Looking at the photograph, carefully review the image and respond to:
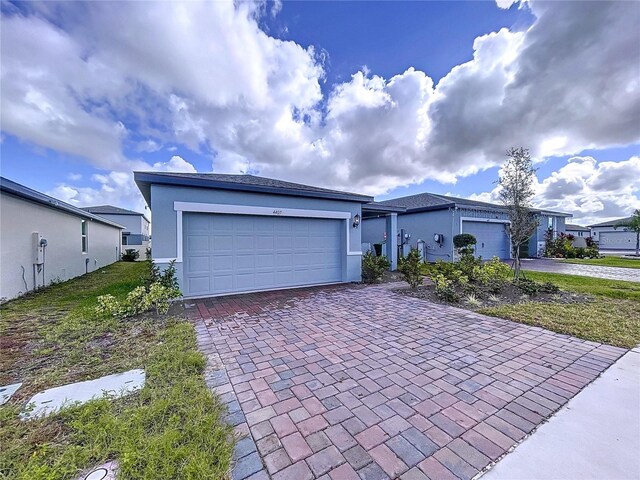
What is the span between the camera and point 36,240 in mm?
7520

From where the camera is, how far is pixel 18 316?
17.0 ft

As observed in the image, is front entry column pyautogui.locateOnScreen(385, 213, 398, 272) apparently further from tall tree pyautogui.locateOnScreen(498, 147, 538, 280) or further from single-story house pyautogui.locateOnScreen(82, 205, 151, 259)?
single-story house pyautogui.locateOnScreen(82, 205, 151, 259)

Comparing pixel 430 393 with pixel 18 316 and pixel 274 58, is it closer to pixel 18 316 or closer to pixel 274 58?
pixel 18 316

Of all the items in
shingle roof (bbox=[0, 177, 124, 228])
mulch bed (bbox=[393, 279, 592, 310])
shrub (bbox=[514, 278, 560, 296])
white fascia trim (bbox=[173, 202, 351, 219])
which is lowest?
mulch bed (bbox=[393, 279, 592, 310])

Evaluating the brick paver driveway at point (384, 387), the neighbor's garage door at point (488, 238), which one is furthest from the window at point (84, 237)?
the neighbor's garage door at point (488, 238)

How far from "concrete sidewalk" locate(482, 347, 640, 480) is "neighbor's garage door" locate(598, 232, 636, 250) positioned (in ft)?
145

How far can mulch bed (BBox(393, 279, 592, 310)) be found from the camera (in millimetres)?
6049

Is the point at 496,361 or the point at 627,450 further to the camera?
the point at 496,361

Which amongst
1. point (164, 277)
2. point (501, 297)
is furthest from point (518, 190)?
point (164, 277)

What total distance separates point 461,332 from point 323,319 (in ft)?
7.67

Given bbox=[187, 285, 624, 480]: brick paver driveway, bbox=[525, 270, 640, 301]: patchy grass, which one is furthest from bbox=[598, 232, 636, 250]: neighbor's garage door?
bbox=[187, 285, 624, 480]: brick paver driveway

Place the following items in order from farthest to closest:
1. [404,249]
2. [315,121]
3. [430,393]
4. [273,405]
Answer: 1. [404,249]
2. [315,121]
3. [430,393]
4. [273,405]

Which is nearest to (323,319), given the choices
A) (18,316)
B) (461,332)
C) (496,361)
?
(461,332)

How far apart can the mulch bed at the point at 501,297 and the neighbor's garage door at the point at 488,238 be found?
8.95 metres
